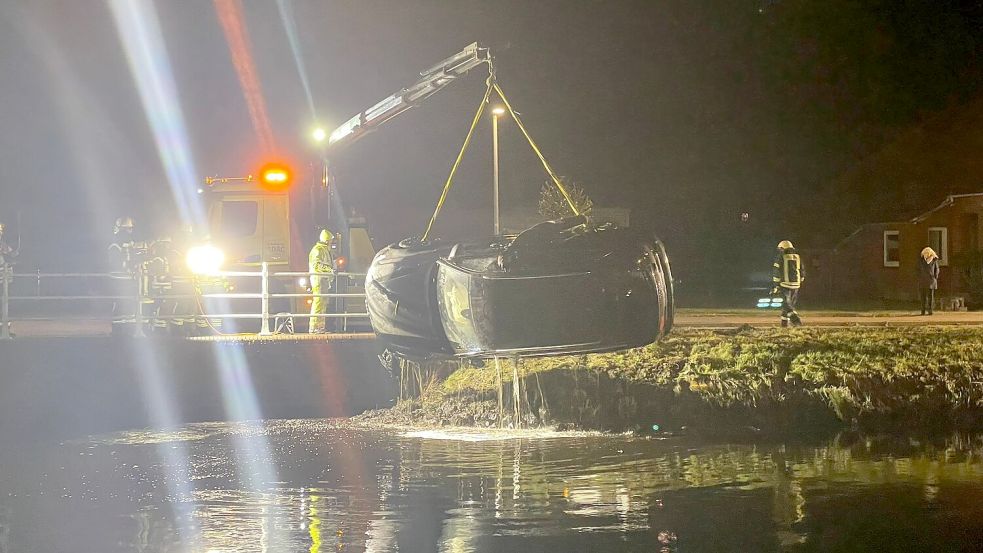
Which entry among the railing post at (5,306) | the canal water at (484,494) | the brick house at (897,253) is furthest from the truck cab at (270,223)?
the brick house at (897,253)

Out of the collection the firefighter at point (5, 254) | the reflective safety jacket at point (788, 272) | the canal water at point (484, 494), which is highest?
the firefighter at point (5, 254)

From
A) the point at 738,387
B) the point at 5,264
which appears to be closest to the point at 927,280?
the point at 738,387

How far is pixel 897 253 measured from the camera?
41.2 metres

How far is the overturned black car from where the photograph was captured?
39.2ft

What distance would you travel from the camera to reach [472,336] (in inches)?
517

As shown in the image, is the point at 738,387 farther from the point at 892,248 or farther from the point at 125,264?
the point at 892,248

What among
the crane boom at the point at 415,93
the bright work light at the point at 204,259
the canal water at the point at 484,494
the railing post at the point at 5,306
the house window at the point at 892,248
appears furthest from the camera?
the house window at the point at 892,248

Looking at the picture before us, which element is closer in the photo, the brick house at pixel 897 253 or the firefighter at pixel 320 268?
the firefighter at pixel 320 268

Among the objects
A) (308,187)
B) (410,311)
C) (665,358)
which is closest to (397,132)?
(308,187)

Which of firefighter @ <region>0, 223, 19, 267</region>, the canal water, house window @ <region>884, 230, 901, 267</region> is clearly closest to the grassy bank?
the canal water

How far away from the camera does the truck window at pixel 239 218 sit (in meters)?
22.6

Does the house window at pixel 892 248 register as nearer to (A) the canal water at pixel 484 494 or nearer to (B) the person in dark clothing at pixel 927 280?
(B) the person in dark clothing at pixel 927 280

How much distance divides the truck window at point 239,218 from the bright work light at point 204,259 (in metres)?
1.13

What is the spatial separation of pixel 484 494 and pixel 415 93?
9.91 m
